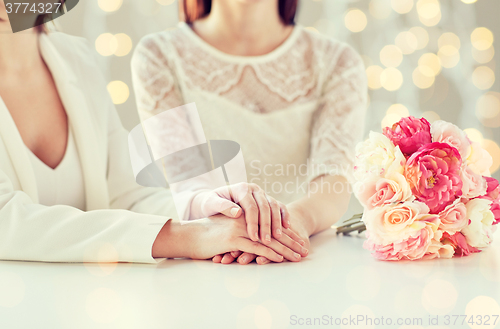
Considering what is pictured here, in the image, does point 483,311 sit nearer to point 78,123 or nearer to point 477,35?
point 78,123

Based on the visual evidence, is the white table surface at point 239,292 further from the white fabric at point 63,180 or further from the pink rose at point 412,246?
A: the white fabric at point 63,180

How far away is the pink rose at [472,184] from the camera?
55 centimetres

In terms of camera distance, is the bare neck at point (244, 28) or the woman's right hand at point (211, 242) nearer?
the woman's right hand at point (211, 242)

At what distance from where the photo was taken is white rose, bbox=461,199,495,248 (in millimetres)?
561

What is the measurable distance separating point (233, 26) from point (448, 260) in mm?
778

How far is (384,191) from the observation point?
0.56 metres

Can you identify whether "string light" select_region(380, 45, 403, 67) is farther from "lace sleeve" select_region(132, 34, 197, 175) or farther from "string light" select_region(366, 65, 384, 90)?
"lace sleeve" select_region(132, 34, 197, 175)

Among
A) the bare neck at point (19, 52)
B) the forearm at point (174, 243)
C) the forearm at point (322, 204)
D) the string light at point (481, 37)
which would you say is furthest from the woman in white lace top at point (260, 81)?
the string light at point (481, 37)

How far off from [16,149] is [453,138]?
2.41ft

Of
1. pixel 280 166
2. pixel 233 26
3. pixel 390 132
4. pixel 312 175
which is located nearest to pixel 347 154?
pixel 312 175

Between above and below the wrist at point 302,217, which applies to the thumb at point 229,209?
above

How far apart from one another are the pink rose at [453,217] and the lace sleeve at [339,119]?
0.33 meters

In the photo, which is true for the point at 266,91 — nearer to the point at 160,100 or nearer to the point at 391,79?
the point at 160,100

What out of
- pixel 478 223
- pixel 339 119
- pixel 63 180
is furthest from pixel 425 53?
pixel 63 180
